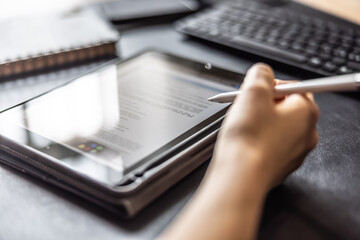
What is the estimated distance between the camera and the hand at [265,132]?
0.33m

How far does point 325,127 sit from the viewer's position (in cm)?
51

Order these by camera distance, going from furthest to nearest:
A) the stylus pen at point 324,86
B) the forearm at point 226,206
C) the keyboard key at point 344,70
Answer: the keyboard key at point 344,70 < the stylus pen at point 324,86 < the forearm at point 226,206

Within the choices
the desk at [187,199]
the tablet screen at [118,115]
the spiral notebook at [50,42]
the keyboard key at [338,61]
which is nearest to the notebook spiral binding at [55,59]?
the spiral notebook at [50,42]

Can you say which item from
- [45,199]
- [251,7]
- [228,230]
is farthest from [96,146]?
[251,7]

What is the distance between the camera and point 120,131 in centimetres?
44

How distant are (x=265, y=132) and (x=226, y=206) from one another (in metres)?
0.07

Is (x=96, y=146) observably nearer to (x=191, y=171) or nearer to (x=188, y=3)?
(x=191, y=171)

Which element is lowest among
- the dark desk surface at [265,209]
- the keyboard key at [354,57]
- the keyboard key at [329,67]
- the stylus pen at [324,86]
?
the dark desk surface at [265,209]

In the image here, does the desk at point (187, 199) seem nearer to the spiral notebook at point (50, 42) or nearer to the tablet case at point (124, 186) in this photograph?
the tablet case at point (124, 186)

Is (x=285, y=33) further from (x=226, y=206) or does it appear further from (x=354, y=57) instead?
(x=226, y=206)

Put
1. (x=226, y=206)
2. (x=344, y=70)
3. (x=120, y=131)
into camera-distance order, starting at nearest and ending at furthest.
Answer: (x=226, y=206) → (x=120, y=131) → (x=344, y=70)

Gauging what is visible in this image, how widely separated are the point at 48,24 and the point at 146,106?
30 centimetres

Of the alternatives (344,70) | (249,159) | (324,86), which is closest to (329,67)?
(344,70)

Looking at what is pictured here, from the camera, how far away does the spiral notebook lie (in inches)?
24.0
